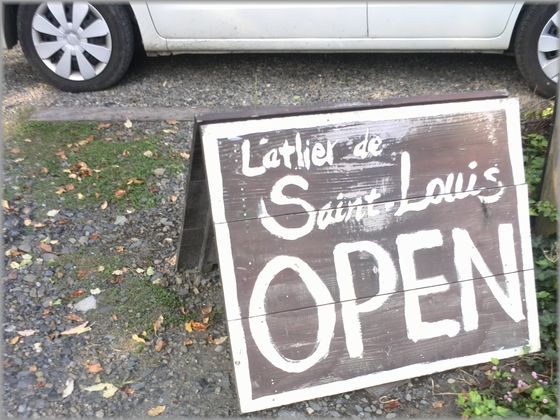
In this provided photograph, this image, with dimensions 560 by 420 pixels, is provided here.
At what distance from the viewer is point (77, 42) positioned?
427cm

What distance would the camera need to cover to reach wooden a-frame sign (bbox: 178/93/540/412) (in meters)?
2.24

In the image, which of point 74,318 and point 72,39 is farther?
point 72,39

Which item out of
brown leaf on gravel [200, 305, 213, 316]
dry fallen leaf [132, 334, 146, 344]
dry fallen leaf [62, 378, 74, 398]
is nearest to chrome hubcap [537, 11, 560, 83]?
brown leaf on gravel [200, 305, 213, 316]

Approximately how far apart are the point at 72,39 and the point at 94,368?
2.67m

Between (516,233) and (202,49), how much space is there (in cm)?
275

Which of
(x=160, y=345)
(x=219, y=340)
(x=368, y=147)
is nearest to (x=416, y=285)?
(x=368, y=147)

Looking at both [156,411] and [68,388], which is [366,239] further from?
[68,388]

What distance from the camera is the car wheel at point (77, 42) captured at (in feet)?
13.8

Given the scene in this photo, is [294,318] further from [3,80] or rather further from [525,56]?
[3,80]

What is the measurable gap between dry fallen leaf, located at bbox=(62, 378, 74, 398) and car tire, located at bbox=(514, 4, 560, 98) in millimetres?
3623

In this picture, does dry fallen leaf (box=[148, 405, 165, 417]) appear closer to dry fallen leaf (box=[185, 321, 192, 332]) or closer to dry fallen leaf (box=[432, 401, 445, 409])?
dry fallen leaf (box=[185, 321, 192, 332])

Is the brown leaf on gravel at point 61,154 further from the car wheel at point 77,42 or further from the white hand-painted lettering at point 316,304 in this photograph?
the white hand-painted lettering at point 316,304

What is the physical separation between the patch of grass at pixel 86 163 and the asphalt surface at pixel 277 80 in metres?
0.42

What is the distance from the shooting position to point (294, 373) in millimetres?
2285
